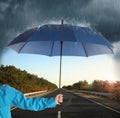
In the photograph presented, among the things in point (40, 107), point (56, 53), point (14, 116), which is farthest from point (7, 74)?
point (40, 107)

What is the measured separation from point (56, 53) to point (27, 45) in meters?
1.16

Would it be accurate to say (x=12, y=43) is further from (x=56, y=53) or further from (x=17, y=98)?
(x=17, y=98)

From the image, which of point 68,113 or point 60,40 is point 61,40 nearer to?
point 60,40

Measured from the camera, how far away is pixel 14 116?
16.8m

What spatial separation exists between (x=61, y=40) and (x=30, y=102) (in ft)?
12.2

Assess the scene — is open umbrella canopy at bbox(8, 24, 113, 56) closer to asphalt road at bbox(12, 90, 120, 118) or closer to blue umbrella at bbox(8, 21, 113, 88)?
blue umbrella at bbox(8, 21, 113, 88)

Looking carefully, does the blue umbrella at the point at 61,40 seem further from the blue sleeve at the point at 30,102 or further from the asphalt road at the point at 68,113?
the asphalt road at the point at 68,113

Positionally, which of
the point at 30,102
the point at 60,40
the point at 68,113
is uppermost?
the point at 60,40

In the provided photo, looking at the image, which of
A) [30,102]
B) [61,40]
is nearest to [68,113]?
[61,40]

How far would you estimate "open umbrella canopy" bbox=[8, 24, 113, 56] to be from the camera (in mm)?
7535

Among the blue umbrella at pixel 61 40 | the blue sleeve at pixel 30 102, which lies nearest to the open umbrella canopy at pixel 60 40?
the blue umbrella at pixel 61 40

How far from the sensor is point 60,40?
7332 millimetres

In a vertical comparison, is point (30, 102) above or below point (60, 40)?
below

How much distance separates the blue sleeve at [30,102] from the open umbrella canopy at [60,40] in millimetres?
3450
